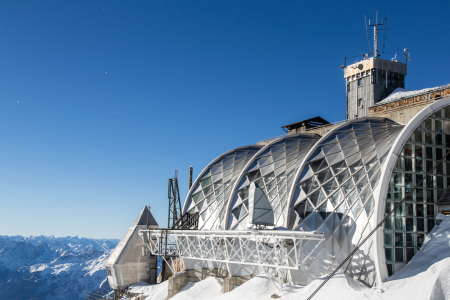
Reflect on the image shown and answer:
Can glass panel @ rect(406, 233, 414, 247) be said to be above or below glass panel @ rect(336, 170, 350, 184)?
below

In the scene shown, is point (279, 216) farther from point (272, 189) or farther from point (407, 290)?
point (407, 290)

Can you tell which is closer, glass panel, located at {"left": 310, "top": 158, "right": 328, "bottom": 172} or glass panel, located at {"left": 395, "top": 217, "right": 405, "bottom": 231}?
glass panel, located at {"left": 395, "top": 217, "right": 405, "bottom": 231}

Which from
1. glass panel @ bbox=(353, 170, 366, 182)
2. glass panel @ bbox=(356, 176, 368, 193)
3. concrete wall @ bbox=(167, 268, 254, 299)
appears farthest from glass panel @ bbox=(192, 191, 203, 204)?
glass panel @ bbox=(356, 176, 368, 193)

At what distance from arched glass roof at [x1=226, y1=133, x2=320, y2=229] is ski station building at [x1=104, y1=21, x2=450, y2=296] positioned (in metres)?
0.12

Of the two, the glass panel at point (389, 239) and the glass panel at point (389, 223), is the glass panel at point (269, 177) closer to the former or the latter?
the glass panel at point (389, 223)

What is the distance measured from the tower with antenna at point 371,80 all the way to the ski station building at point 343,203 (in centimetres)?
1886

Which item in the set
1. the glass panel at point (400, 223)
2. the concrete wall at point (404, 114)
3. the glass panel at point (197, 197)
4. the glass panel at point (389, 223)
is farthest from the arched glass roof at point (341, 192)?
the glass panel at point (197, 197)

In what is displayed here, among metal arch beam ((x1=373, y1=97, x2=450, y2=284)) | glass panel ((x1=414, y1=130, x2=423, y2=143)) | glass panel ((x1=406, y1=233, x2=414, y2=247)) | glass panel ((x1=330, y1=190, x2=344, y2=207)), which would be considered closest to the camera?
metal arch beam ((x1=373, y1=97, x2=450, y2=284))

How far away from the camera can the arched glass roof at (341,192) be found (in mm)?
30734

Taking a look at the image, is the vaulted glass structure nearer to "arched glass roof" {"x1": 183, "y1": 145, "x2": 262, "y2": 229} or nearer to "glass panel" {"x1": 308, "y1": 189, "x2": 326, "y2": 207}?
"glass panel" {"x1": 308, "y1": 189, "x2": 326, "y2": 207}

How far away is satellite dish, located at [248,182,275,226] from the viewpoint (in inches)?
1249

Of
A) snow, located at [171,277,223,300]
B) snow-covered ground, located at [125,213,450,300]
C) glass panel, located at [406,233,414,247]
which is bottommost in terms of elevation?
snow, located at [171,277,223,300]

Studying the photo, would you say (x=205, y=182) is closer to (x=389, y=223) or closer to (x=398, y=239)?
(x=389, y=223)

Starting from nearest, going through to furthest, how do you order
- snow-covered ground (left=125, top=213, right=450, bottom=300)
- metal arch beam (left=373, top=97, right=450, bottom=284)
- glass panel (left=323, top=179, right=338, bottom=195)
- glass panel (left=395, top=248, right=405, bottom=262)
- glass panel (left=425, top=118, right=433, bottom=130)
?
snow-covered ground (left=125, top=213, right=450, bottom=300) < metal arch beam (left=373, top=97, right=450, bottom=284) < glass panel (left=395, top=248, right=405, bottom=262) < glass panel (left=425, top=118, right=433, bottom=130) < glass panel (left=323, top=179, right=338, bottom=195)
